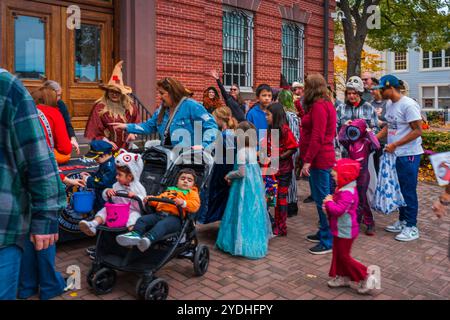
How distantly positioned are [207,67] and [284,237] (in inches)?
254

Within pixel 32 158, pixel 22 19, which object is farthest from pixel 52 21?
pixel 32 158

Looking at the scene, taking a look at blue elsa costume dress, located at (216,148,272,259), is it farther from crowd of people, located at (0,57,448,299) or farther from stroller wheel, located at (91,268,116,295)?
stroller wheel, located at (91,268,116,295)

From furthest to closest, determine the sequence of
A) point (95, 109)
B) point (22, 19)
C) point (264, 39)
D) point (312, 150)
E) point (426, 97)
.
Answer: point (426, 97) → point (264, 39) → point (22, 19) → point (95, 109) → point (312, 150)

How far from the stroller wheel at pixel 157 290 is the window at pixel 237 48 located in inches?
352

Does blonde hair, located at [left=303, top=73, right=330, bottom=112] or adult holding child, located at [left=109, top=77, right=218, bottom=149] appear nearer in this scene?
adult holding child, located at [left=109, top=77, right=218, bottom=149]

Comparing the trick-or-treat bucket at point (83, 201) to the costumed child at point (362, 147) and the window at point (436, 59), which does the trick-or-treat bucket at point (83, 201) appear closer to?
the costumed child at point (362, 147)

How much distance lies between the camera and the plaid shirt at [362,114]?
6383 millimetres

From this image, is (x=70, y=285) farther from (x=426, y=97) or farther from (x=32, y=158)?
(x=426, y=97)

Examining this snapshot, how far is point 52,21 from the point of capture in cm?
823

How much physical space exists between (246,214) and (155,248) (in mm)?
1279

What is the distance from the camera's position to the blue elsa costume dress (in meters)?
5.07

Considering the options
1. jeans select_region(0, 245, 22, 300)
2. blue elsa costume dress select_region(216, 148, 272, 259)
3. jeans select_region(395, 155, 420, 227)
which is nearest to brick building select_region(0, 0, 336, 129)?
blue elsa costume dress select_region(216, 148, 272, 259)

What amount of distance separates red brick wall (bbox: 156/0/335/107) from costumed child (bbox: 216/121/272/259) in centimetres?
515

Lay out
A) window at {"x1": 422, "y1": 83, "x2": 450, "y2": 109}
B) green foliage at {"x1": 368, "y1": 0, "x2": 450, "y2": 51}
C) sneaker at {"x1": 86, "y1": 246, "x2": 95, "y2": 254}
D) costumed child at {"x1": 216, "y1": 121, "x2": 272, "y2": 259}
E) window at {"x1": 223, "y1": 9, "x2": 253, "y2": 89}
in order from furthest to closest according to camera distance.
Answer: window at {"x1": 422, "y1": 83, "x2": 450, "y2": 109} → green foliage at {"x1": 368, "y1": 0, "x2": 450, "y2": 51} → window at {"x1": 223, "y1": 9, "x2": 253, "y2": 89} → costumed child at {"x1": 216, "y1": 121, "x2": 272, "y2": 259} → sneaker at {"x1": 86, "y1": 246, "x2": 95, "y2": 254}
